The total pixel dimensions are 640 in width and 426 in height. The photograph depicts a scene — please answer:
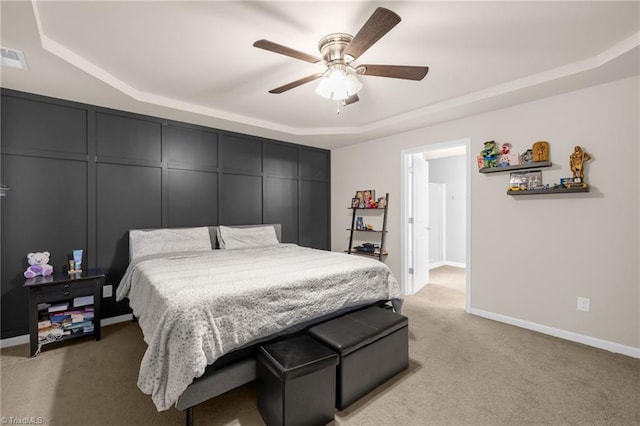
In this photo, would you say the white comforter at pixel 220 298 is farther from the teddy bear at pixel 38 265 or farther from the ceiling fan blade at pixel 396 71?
the ceiling fan blade at pixel 396 71

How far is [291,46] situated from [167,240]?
2505 millimetres

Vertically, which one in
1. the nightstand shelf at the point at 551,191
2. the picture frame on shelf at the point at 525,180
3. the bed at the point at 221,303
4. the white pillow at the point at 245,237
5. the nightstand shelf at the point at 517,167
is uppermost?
the nightstand shelf at the point at 517,167

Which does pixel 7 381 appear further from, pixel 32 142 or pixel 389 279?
pixel 389 279

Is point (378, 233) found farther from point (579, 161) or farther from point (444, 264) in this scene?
point (444, 264)

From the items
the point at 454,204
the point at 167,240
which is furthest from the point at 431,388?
the point at 454,204

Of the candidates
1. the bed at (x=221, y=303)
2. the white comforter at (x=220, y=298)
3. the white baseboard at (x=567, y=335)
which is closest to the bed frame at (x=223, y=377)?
the bed at (x=221, y=303)

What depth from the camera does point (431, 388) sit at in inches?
80.7

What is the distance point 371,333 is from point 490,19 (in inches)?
90.1

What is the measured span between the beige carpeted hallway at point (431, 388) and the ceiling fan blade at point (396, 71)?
2.27 metres

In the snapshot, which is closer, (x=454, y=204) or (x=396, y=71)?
(x=396, y=71)

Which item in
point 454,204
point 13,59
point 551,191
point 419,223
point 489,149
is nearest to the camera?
point 13,59

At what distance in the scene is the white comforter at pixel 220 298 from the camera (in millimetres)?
1544

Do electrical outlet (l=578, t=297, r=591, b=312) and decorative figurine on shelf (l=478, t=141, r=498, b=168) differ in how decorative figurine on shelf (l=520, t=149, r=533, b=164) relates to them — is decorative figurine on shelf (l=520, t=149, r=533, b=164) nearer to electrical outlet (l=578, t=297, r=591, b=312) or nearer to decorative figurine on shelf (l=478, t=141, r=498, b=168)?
decorative figurine on shelf (l=478, t=141, r=498, b=168)

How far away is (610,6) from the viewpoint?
178 centimetres
